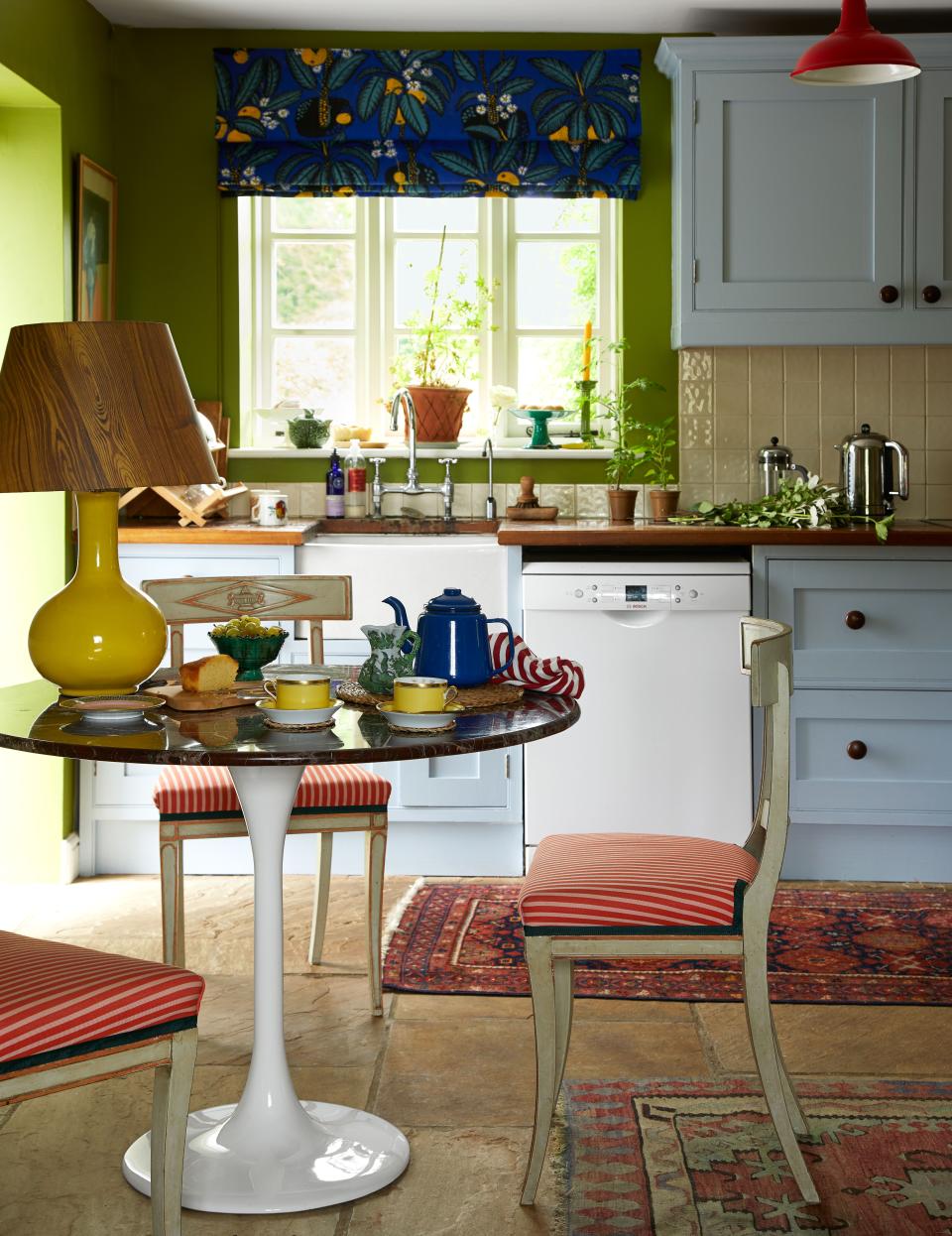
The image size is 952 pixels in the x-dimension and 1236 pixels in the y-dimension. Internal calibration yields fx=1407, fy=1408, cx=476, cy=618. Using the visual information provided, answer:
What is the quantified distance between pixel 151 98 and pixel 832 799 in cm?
301

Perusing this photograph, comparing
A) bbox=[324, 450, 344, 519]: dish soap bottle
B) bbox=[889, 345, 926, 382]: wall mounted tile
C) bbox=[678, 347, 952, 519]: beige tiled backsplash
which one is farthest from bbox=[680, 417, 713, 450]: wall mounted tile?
bbox=[324, 450, 344, 519]: dish soap bottle

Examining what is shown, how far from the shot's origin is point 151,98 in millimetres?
4484

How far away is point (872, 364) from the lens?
4.48m

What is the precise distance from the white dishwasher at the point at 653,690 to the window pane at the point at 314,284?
145 cm

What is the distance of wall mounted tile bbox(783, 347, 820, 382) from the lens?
177 inches

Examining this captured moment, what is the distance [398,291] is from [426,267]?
0.13 metres

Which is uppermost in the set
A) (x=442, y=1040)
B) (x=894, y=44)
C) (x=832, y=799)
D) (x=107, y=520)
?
(x=894, y=44)

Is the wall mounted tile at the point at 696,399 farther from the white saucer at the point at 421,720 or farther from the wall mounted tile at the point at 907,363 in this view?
the white saucer at the point at 421,720

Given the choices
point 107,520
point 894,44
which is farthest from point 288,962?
point 894,44

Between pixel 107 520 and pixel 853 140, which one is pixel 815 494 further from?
pixel 107 520

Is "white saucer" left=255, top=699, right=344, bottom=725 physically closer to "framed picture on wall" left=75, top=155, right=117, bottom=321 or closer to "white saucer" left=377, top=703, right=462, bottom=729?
"white saucer" left=377, top=703, right=462, bottom=729

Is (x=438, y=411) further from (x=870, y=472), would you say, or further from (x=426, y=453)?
(x=870, y=472)

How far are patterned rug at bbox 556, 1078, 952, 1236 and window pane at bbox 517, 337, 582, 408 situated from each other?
2.73m

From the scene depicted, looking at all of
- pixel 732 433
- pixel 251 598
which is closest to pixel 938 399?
pixel 732 433
